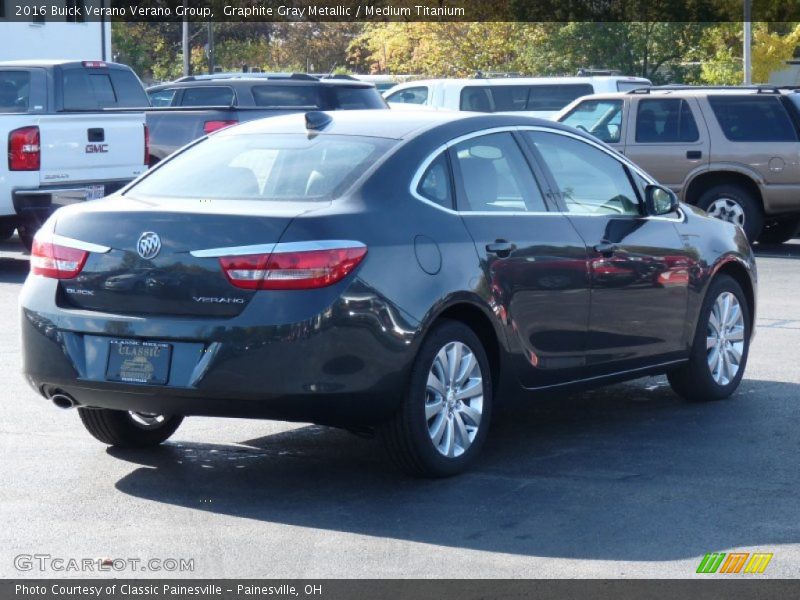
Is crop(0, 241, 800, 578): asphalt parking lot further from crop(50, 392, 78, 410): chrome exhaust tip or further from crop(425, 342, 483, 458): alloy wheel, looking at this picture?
crop(50, 392, 78, 410): chrome exhaust tip

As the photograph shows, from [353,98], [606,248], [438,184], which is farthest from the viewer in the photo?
[353,98]

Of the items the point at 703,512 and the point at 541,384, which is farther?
the point at 541,384

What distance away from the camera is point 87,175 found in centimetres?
1515

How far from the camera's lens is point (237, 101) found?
2094 centimetres

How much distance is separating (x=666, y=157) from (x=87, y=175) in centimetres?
682

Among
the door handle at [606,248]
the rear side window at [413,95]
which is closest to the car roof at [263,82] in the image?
the rear side window at [413,95]

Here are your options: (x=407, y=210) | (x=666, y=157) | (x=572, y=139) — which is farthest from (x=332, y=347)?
(x=666, y=157)

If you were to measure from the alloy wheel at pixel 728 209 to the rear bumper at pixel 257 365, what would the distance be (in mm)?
11463

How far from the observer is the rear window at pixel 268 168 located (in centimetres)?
644

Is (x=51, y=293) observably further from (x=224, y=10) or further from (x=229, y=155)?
(x=224, y=10)

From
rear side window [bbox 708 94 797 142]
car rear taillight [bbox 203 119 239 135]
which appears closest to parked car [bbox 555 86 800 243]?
rear side window [bbox 708 94 797 142]

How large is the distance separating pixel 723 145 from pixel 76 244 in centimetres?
1196

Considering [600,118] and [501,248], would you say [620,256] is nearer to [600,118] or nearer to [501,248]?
[501,248]

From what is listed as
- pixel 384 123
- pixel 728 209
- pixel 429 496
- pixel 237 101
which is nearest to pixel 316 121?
pixel 384 123
